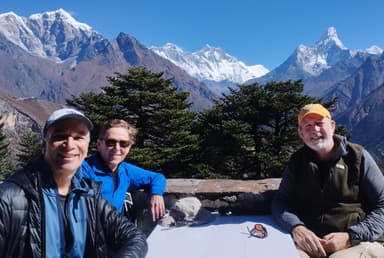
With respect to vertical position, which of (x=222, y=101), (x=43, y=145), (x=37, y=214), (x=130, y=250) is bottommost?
(x=130, y=250)

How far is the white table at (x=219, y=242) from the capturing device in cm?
262

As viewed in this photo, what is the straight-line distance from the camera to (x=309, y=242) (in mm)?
2979

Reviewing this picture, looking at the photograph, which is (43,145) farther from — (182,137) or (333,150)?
(182,137)

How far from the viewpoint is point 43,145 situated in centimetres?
245

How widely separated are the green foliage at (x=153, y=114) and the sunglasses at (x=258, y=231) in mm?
18717

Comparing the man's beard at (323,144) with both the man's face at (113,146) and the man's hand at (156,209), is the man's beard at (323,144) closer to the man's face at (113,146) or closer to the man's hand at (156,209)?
the man's hand at (156,209)

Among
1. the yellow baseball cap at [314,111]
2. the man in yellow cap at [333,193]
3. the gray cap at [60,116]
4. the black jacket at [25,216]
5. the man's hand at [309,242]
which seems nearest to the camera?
the black jacket at [25,216]

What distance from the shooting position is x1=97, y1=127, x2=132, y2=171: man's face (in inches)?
139

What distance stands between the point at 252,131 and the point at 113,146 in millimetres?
24081

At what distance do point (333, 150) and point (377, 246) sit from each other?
816 millimetres

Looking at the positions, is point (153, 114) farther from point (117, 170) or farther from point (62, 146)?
point (62, 146)

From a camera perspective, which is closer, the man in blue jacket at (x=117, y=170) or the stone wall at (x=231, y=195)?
the man in blue jacket at (x=117, y=170)

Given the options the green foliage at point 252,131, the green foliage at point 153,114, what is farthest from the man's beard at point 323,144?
the green foliage at point 252,131

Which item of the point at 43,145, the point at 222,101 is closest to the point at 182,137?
the point at 222,101
